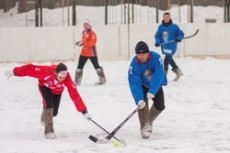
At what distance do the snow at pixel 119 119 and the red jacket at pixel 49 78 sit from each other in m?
0.50

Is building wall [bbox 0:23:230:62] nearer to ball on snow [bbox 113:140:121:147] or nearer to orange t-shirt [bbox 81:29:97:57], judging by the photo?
orange t-shirt [bbox 81:29:97:57]

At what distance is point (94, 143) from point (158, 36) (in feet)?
23.4

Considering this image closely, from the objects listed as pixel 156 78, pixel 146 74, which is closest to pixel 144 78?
pixel 146 74

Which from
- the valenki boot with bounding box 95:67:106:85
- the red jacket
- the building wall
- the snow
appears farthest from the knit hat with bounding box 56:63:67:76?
the building wall

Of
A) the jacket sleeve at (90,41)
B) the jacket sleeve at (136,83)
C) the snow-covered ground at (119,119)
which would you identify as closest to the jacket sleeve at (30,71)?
the snow-covered ground at (119,119)

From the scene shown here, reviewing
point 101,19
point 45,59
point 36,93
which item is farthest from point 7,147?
point 101,19

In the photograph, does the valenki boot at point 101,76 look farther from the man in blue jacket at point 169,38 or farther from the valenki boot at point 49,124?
the valenki boot at point 49,124

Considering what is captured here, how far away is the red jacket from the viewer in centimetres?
740

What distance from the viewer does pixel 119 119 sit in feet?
30.0

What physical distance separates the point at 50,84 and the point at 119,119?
191 cm

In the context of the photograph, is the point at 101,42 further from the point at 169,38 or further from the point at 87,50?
the point at 87,50

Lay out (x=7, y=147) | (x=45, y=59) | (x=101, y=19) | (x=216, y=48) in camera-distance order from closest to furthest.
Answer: (x=7, y=147) → (x=45, y=59) → (x=216, y=48) → (x=101, y=19)

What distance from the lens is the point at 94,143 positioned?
7227 millimetres

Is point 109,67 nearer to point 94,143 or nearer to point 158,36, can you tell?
point 158,36
